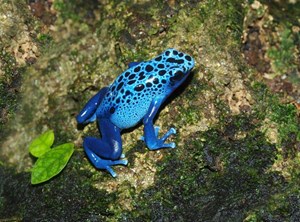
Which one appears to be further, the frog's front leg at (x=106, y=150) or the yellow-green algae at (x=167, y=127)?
the frog's front leg at (x=106, y=150)

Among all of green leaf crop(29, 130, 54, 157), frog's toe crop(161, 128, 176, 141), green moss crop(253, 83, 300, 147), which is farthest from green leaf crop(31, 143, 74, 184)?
green moss crop(253, 83, 300, 147)

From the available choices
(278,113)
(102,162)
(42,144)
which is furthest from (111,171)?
(278,113)

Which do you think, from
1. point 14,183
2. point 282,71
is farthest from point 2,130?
point 282,71

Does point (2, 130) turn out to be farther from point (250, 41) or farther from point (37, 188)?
point (250, 41)

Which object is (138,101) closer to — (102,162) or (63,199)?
(102,162)

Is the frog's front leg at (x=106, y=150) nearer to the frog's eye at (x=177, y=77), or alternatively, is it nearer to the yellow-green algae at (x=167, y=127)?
the yellow-green algae at (x=167, y=127)

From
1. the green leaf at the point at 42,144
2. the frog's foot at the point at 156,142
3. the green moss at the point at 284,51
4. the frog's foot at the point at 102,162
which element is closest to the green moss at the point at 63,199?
the frog's foot at the point at 102,162

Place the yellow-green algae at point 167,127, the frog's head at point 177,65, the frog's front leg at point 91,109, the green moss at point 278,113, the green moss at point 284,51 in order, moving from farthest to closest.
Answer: the green moss at point 284,51
the frog's front leg at point 91,109
the green moss at point 278,113
the frog's head at point 177,65
the yellow-green algae at point 167,127
